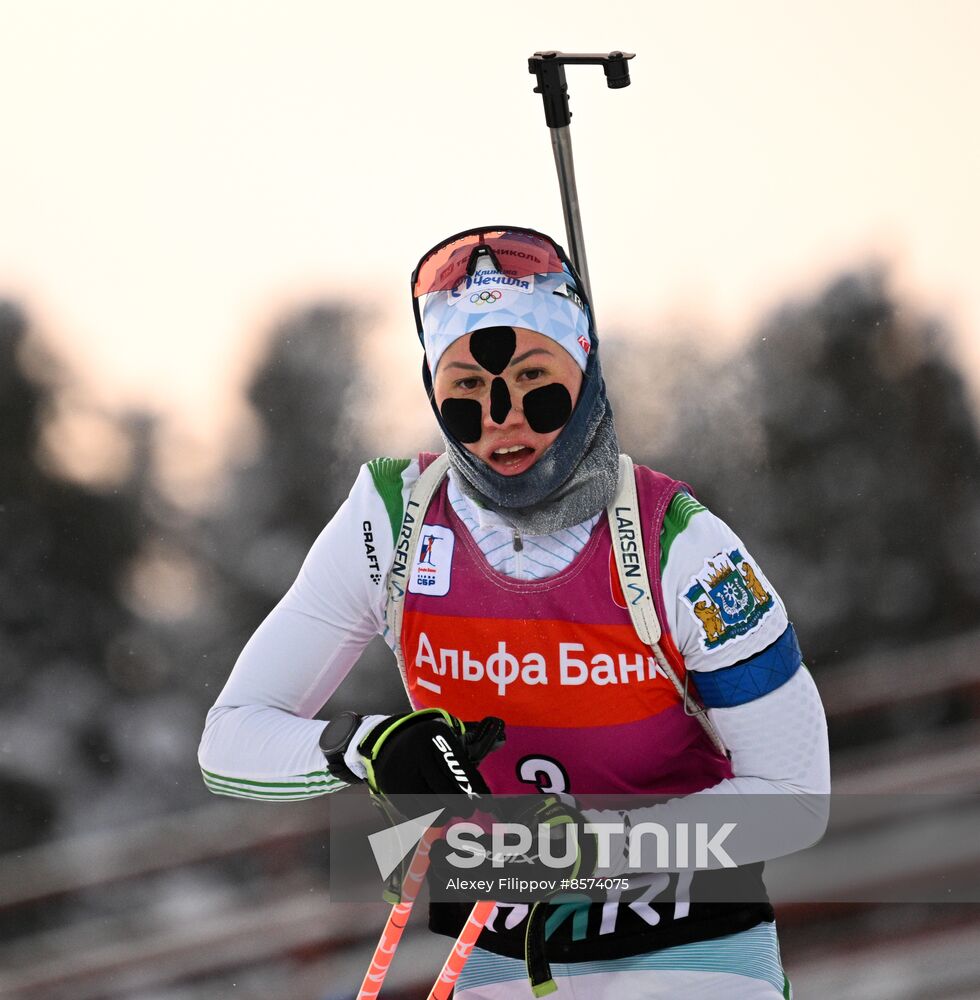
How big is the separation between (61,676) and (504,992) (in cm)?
560

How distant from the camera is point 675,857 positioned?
1.77 m

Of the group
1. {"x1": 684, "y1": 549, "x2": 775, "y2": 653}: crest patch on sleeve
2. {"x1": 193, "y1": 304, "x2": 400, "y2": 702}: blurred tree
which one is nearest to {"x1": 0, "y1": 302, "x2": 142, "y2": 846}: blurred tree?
{"x1": 193, "y1": 304, "x2": 400, "y2": 702}: blurred tree

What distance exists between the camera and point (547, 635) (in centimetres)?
179

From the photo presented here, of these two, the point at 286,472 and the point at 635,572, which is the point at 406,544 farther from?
the point at 286,472

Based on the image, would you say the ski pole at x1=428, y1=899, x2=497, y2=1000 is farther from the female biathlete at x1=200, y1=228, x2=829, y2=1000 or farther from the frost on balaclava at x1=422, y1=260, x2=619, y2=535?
the frost on balaclava at x1=422, y1=260, x2=619, y2=535

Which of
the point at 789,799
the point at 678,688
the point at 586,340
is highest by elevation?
the point at 586,340

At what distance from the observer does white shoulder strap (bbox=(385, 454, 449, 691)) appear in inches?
73.1

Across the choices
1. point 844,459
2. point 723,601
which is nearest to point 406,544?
point 723,601

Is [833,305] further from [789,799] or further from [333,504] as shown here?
[789,799]

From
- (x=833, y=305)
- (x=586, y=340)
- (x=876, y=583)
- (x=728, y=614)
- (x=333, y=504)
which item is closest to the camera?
(x=728, y=614)

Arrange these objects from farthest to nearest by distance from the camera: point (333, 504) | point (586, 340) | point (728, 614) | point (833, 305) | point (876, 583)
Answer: point (833, 305) < point (876, 583) < point (333, 504) < point (586, 340) < point (728, 614)

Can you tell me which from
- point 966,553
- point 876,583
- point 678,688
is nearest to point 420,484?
point 678,688

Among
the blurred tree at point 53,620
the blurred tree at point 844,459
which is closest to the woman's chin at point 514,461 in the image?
the blurred tree at point 844,459

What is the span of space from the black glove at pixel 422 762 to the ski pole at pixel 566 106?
2.70ft
